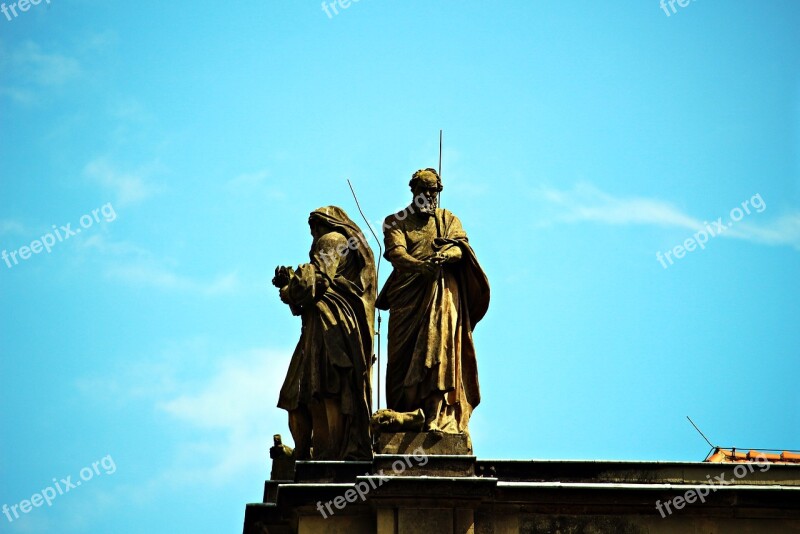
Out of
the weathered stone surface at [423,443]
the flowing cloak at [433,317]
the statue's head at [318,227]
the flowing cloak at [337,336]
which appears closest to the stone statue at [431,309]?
the flowing cloak at [433,317]

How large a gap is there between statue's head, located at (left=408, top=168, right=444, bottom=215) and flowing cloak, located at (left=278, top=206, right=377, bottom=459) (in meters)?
1.63

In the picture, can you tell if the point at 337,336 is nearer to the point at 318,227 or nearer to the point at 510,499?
A: the point at 318,227

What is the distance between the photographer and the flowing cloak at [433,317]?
22547mm

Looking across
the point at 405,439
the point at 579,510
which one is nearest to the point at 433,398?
the point at 405,439

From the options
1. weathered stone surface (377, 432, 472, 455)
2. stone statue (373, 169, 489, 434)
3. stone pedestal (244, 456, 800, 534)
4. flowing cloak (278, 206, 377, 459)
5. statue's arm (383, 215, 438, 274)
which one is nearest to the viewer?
stone pedestal (244, 456, 800, 534)

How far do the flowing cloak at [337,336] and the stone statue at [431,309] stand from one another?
1.01m

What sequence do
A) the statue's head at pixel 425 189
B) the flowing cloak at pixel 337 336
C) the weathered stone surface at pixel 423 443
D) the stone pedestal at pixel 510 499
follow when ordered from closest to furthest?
the stone pedestal at pixel 510 499
the weathered stone surface at pixel 423 443
the flowing cloak at pixel 337 336
the statue's head at pixel 425 189

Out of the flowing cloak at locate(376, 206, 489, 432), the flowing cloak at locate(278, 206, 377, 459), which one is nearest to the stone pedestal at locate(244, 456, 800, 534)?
the flowing cloak at locate(376, 206, 489, 432)

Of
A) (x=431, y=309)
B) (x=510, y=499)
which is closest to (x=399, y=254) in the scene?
(x=431, y=309)

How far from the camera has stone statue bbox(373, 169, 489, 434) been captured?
22.5 metres

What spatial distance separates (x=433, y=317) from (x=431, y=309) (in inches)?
5.2

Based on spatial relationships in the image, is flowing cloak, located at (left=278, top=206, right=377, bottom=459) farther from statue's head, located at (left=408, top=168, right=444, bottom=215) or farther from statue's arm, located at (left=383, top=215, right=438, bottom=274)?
statue's head, located at (left=408, top=168, right=444, bottom=215)

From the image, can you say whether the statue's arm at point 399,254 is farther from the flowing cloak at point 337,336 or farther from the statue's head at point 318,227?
the statue's head at point 318,227

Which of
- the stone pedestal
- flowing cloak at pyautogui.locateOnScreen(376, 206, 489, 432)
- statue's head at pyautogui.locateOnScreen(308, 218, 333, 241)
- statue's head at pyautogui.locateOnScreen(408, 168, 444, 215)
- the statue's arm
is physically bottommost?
the stone pedestal
